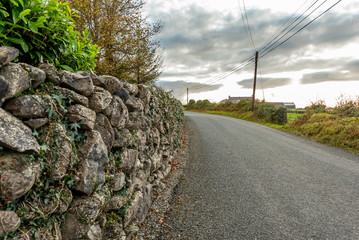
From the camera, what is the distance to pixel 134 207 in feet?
10.7

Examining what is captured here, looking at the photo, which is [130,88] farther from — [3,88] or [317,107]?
[317,107]

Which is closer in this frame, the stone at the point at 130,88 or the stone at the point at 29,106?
the stone at the point at 29,106

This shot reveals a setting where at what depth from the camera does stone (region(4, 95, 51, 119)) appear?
1.65 m

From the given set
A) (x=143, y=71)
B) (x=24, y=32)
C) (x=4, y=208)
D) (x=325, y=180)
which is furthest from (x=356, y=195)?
(x=143, y=71)

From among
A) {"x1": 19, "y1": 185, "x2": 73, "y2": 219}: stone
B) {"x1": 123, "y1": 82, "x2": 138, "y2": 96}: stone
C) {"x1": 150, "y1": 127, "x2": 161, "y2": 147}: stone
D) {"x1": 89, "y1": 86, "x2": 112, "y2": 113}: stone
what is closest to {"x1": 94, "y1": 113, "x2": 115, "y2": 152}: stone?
{"x1": 89, "y1": 86, "x2": 112, "y2": 113}: stone

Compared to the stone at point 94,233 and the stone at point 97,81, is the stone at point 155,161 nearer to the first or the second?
the stone at point 94,233

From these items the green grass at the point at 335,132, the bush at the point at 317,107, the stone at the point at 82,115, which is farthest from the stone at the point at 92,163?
the bush at the point at 317,107

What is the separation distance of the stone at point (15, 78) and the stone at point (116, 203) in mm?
1713

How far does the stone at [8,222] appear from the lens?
55.6 inches

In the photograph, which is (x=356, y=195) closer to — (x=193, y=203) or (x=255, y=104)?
(x=193, y=203)

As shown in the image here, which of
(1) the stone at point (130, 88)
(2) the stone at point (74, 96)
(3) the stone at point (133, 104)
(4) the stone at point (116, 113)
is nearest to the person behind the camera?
(2) the stone at point (74, 96)

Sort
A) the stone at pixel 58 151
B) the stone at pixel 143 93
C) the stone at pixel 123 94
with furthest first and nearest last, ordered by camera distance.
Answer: the stone at pixel 143 93 < the stone at pixel 123 94 < the stone at pixel 58 151

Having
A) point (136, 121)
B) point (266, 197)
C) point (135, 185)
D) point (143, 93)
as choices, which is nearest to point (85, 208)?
point (135, 185)

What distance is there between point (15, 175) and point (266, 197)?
4694mm
